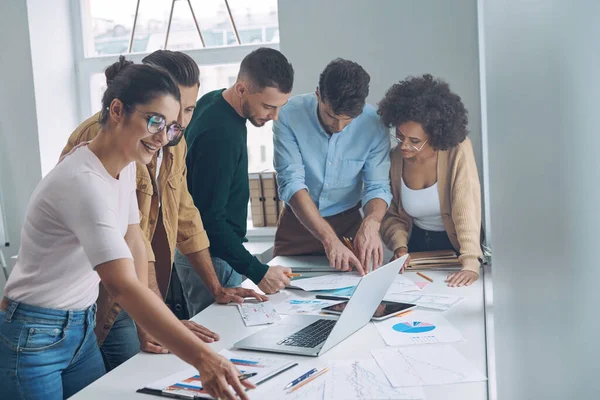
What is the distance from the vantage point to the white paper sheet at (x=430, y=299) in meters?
1.88

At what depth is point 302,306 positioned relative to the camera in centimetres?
191

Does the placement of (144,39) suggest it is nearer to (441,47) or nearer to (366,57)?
(366,57)

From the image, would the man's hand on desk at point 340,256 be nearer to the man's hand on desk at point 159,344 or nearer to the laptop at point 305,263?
the laptop at point 305,263

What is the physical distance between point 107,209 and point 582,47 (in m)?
1.08

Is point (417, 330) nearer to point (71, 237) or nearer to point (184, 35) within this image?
point (71, 237)

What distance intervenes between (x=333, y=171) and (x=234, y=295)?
76 centimetres

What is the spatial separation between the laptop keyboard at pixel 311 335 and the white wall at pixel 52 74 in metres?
2.89

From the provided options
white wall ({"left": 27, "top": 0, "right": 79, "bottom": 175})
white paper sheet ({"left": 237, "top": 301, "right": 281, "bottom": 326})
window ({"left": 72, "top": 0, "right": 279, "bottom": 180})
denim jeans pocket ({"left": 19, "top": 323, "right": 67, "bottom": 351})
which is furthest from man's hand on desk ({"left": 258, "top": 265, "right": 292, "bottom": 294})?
white wall ({"left": 27, "top": 0, "right": 79, "bottom": 175})

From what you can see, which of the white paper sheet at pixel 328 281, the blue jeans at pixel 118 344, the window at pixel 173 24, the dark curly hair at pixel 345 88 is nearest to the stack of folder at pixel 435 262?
the white paper sheet at pixel 328 281

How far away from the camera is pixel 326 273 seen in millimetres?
2340

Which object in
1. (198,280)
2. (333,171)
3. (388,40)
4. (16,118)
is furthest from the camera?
(16,118)

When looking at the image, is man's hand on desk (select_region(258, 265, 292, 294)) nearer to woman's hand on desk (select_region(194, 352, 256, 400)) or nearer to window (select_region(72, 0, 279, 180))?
woman's hand on desk (select_region(194, 352, 256, 400))

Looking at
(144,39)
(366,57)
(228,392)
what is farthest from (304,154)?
(144,39)

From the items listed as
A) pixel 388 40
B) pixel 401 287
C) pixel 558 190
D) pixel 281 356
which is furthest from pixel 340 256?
pixel 558 190
